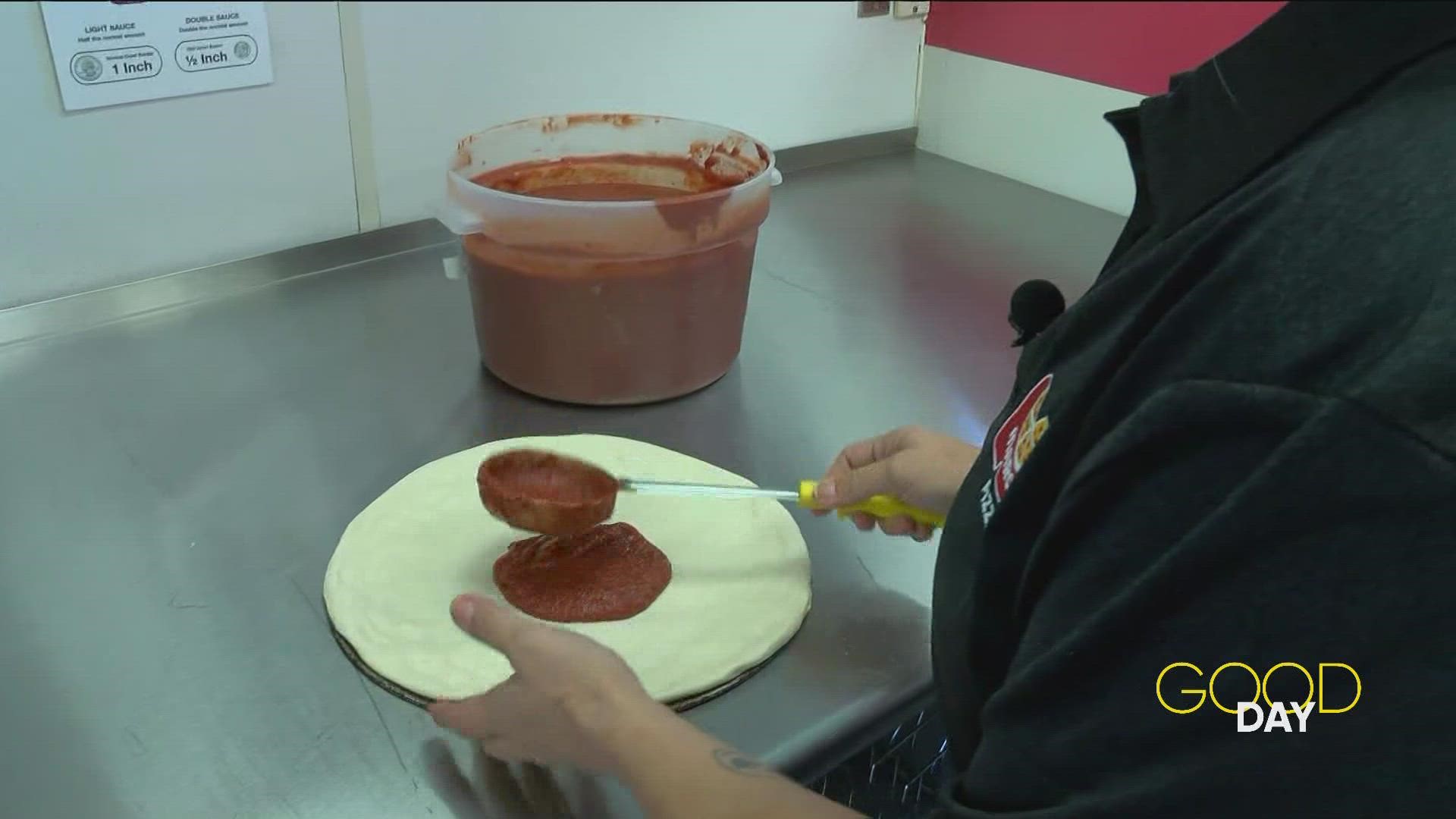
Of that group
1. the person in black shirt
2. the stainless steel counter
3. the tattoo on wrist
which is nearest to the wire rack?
the stainless steel counter

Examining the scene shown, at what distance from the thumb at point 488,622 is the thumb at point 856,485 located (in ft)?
0.82

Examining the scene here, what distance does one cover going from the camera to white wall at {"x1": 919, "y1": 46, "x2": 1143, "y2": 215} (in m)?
1.44

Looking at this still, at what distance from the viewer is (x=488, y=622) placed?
58 cm

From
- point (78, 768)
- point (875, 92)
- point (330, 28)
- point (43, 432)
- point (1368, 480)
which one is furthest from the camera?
point (875, 92)

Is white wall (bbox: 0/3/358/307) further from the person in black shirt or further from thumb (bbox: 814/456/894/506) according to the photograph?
the person in black shirt

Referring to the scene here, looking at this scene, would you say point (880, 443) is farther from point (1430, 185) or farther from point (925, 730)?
point (1430, 185)

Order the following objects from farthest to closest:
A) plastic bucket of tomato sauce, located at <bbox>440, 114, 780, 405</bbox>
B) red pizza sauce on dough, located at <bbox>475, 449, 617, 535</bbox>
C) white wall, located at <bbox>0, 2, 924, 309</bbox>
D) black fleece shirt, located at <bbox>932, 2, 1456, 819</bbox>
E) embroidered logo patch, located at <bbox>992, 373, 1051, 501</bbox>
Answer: white wall, located at <bbox>0, 2, 924, 309</bbox>
plastic bucket of tomato sauce, located at <bbox>440, 114, 780, 405</bbox>
red pizza sauce on dough, located at <bbox>475, 449, 617, 535</bbox>
embroidered logo patch, located at <bbox>992, 373, 1051, 501</bbox>
black fleece shirt, located at <bbox>932, 2, 1456, 819</bbox>

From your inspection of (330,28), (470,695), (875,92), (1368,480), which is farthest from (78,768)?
(875,92)

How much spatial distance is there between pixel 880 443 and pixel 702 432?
0.22 m

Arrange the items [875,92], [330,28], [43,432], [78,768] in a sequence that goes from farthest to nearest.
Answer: [875,92] → [330,28] → [43,432] → [78,768]

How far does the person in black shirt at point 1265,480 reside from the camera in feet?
1.08

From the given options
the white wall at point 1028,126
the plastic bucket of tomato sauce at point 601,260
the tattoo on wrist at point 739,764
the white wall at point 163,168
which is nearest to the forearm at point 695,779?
the tattoo on wrist at point 739,764

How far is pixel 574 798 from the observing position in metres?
0.59

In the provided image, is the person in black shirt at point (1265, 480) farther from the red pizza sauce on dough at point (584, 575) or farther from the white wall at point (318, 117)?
the white wall at point (318, 117)
